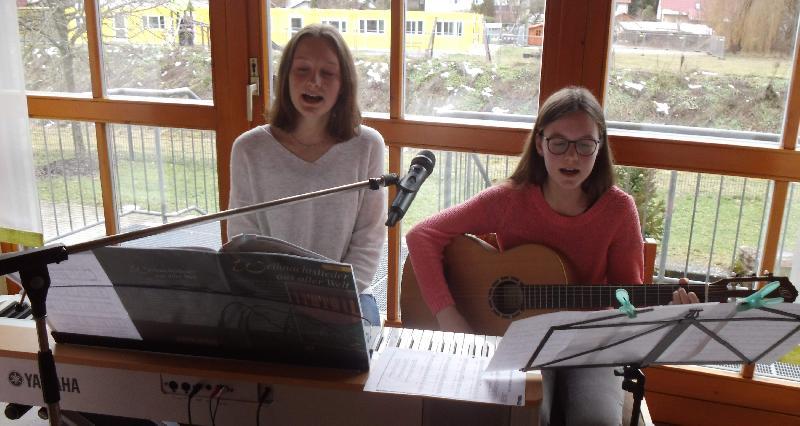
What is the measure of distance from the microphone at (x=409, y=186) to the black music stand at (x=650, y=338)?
0.26 m

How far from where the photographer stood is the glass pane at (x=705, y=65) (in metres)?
1.86

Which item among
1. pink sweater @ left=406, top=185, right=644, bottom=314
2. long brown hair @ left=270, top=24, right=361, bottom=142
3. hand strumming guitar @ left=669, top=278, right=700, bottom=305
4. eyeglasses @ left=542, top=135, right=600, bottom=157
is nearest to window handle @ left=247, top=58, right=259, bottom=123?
long brown hair @ left=270, top=24, right=361, bottom=142

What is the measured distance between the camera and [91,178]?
259 cm

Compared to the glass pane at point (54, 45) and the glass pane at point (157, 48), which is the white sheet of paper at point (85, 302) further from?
the glass pane at point (54, 45)

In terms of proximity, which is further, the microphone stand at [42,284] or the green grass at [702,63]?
the green grass at [702,63]

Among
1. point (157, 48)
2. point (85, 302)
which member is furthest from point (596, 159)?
point (157, 48)

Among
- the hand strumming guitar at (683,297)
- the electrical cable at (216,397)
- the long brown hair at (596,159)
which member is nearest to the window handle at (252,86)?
the long brown hair at (596,159)

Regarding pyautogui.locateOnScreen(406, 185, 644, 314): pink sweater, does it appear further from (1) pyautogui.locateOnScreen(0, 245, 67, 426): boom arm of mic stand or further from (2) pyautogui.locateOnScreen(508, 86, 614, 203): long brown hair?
(1) pyautogui.locateOnScreen(0, 245, 67, 426): boom arm of mic stand

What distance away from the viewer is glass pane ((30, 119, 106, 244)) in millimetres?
2535

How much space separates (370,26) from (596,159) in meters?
0.83

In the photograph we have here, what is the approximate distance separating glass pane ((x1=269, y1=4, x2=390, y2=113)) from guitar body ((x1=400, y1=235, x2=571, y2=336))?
620 mm

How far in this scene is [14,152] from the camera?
2.35m

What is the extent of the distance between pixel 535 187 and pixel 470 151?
0.35 metres

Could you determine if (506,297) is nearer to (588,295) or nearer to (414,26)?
(588,295)
